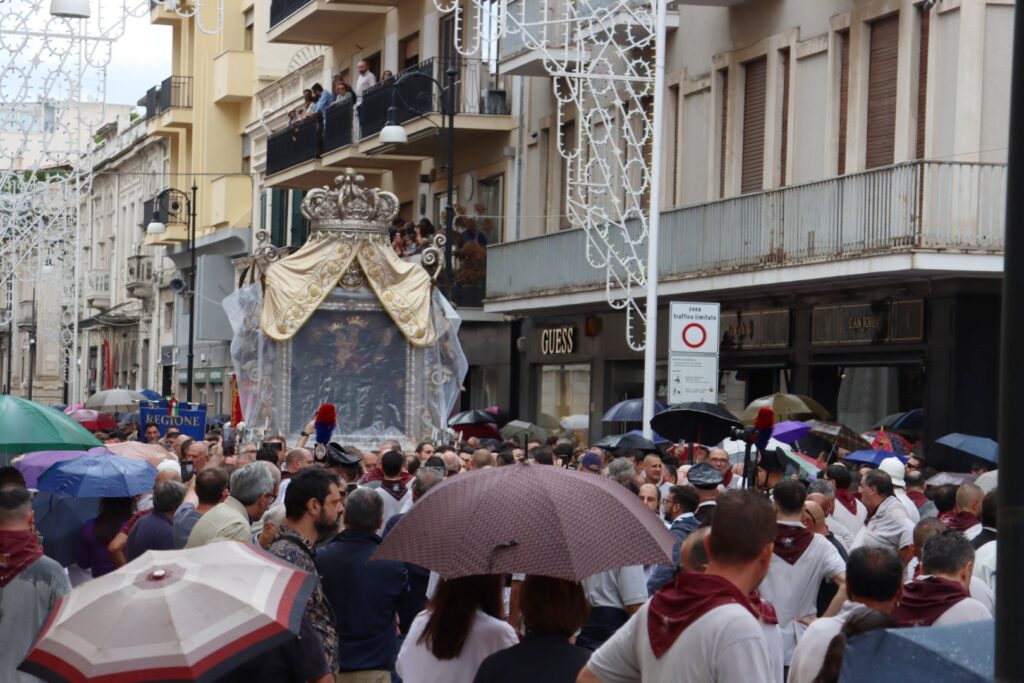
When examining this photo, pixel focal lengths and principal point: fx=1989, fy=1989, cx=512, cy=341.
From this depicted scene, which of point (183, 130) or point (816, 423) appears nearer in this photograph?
point (816, 423)

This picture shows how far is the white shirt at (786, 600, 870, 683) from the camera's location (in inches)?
265

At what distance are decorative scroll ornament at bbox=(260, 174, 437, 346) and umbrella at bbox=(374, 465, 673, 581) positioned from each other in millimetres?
17675

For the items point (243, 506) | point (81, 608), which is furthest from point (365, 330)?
point (81, 608)

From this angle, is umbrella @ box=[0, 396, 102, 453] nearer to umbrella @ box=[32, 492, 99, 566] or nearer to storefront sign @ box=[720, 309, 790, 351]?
umbrella @ box=[32, 492, 99, 566]

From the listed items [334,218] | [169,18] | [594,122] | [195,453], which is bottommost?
[195,453]

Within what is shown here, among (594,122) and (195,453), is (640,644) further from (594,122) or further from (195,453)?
(594,122)

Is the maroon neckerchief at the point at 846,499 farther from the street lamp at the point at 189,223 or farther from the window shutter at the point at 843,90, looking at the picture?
the street lamp at the point at 189,223

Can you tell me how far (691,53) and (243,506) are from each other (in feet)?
65.5

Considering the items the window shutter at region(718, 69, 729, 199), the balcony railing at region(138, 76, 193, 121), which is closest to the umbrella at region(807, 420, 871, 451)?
the window shutter at region(718, 69, 729, 199)

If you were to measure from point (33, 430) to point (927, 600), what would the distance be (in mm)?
8378

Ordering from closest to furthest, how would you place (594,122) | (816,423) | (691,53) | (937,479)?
(937,479)
(816,423)
(691,53)
(594,122)

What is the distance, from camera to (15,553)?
326 inches

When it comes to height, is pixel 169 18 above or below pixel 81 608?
above

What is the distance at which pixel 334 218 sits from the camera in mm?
25734
